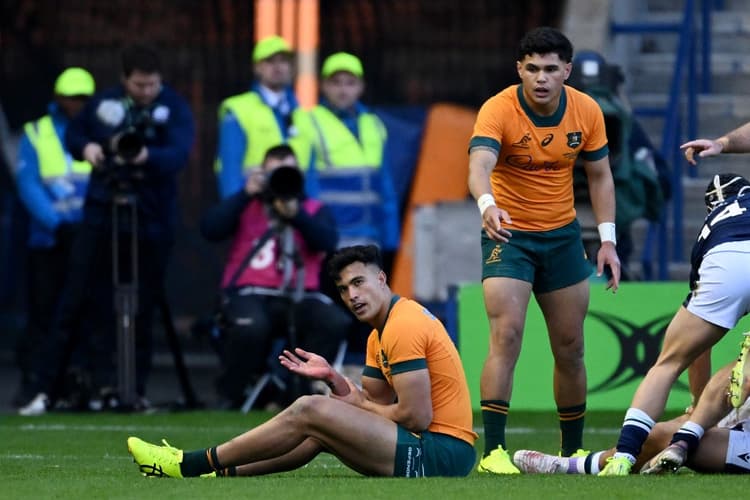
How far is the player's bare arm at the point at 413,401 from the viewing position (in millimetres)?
8039

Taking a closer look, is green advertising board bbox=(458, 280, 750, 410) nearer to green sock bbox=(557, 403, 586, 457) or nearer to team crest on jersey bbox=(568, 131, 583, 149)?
green sock bbox=(557, 403, 586, 457)

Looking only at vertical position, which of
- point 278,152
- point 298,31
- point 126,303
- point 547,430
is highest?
point 298,31

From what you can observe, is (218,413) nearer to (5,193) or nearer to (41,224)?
(41,224)

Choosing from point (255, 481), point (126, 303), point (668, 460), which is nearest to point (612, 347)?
point (126, 303)

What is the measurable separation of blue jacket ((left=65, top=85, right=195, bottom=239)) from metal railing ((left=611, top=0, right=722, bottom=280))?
3.26m

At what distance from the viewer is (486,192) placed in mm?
8516

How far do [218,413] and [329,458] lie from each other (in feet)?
7.51

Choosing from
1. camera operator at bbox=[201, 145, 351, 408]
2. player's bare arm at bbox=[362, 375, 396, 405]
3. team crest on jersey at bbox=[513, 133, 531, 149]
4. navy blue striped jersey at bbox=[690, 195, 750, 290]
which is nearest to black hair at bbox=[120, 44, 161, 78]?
camera operator at bbox=[201, 145, 351, 408]

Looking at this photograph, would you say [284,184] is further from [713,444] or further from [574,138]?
[713,444]

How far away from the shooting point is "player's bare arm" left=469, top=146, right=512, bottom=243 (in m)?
8.34

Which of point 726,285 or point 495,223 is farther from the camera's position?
point 495,223

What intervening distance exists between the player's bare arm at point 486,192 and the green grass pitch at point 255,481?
3.42ft

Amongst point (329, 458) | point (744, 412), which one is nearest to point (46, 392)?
point (329, 458)

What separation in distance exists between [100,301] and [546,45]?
16.4ft
